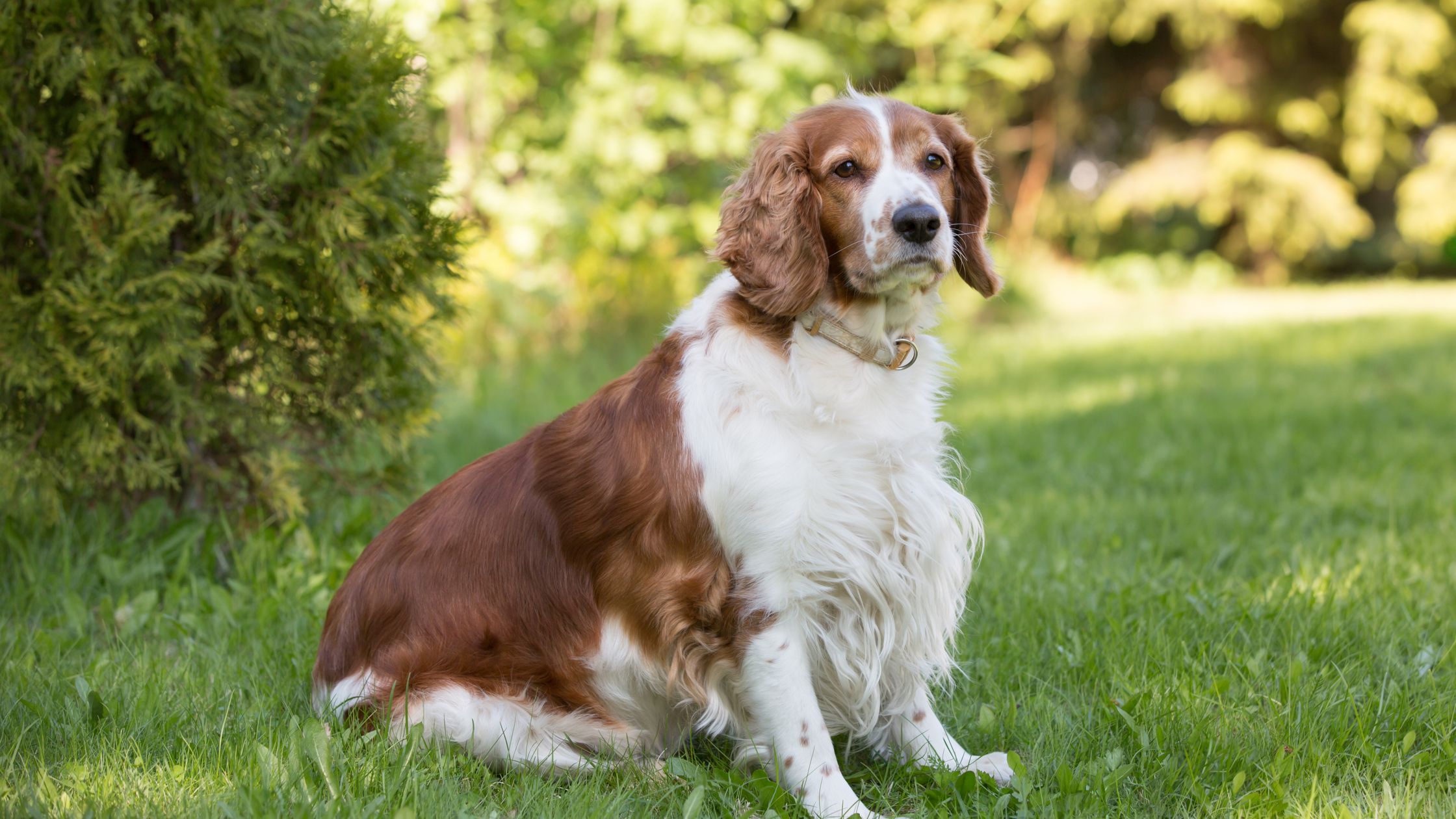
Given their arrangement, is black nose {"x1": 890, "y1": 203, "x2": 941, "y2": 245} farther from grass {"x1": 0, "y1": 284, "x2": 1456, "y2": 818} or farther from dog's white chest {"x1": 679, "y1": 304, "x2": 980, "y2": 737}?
grass {"x1": 0, "y1": 284, "x2": 1456, "y2": 818}

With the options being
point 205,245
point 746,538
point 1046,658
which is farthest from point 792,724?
point 205,245

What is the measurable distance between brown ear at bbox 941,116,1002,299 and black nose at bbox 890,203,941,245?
368 millimetres

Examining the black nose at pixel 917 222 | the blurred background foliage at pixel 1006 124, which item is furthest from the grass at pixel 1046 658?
the blurred background foliage at pixel 1006 124

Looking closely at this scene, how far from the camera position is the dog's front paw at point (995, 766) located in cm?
252

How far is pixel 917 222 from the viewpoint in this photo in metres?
2.46

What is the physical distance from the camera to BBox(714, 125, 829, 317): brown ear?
2516mm

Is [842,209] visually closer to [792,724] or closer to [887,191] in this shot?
[887,191]

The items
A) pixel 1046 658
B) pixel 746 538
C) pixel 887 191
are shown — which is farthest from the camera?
pixel 1046 658

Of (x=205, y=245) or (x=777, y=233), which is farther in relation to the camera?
(x=205, y=245)

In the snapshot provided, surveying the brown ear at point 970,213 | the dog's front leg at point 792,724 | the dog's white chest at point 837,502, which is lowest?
the dog's front leg at point 792,724

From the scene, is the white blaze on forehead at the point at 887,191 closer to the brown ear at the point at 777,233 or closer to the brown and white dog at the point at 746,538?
the brown and white dog at the point at 746,538

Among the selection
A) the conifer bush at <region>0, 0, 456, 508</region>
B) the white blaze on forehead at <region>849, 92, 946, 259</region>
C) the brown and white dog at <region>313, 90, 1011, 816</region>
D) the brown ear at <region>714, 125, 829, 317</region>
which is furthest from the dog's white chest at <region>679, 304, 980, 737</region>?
the conifer bush at <region>0, 0, 456, 508</region>

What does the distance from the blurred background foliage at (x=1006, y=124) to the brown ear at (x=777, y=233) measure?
66.0 inches

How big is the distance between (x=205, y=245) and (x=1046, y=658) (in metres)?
2.79
